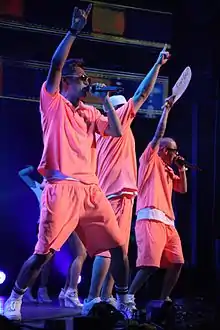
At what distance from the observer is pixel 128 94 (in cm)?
734

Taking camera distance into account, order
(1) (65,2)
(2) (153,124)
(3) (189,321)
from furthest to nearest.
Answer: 1. (2) (153,124)
2. (1) (65,2)
3. (3) (189,321)

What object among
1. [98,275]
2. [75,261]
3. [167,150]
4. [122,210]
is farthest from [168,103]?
[98,275]

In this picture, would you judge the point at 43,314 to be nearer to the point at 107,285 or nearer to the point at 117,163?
the point at 107,285

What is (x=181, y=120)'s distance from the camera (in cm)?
788

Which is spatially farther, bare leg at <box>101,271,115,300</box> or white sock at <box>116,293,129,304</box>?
bare leg at <box>101,271,115,300</box>

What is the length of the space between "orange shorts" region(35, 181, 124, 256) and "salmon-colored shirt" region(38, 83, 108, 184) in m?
0.09

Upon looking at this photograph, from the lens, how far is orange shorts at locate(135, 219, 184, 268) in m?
5.19

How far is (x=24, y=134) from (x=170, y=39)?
6.76 feet

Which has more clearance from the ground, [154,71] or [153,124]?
[154,71]

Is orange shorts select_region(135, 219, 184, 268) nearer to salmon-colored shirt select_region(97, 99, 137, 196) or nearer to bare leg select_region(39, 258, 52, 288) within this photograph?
salmon-colored shirt select_region(97, 99, 137, 196)

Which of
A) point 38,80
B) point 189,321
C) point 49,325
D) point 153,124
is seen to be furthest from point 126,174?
point 153,124

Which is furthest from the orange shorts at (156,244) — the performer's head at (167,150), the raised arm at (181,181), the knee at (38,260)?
the knee at (38,260)

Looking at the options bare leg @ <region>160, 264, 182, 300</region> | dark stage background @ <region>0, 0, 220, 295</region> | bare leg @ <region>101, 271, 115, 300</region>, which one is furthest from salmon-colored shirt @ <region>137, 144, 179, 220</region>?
dark stage background @ <region>0, 0, 220, 295</region>

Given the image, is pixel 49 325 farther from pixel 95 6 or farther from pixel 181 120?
pixel 181 120
